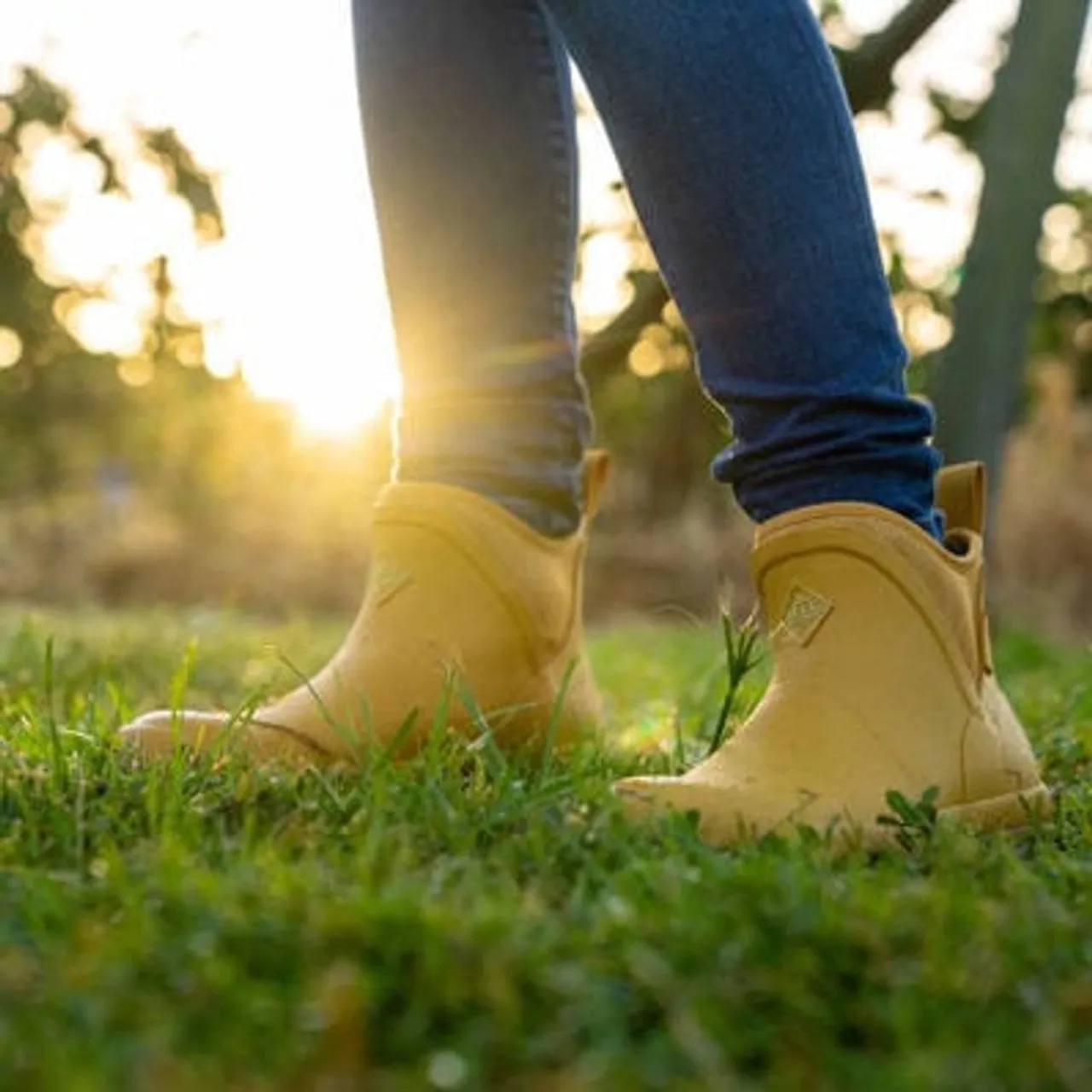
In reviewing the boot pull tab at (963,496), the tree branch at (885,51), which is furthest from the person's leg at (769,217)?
the tree branch at (885,51)

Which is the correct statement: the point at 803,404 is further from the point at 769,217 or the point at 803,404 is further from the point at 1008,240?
the point at 1008,240

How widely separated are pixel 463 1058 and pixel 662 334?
4.35 meters

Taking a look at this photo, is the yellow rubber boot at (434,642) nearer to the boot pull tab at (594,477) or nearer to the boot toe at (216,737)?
the boot toe at (216,737)

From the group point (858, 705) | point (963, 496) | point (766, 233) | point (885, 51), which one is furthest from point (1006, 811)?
point (885, 51)

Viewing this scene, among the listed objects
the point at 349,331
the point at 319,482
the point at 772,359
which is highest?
the point at 772,359

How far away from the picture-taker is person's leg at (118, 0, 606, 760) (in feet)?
→ 5.44

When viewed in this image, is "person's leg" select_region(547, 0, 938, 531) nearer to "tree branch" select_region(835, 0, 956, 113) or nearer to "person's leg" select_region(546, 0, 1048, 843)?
"person's leg" select_region(546, 0, 1048, 843)

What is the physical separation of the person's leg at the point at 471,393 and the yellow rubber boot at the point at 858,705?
11.7 inches

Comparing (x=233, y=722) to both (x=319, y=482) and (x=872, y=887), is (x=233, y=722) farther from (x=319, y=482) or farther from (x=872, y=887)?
(x=319, y=482)

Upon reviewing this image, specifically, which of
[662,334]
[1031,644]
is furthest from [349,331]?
[1031,644]

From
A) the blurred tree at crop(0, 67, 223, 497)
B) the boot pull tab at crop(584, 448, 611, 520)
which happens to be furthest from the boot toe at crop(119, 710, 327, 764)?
the blurred tree at crop(0, 67, 223, 497)

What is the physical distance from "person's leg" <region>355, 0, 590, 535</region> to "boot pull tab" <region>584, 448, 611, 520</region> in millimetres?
58

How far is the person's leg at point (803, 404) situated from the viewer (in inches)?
53.4

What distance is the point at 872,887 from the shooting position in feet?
3.58
